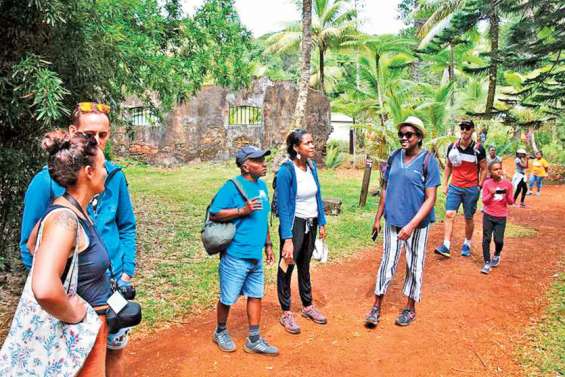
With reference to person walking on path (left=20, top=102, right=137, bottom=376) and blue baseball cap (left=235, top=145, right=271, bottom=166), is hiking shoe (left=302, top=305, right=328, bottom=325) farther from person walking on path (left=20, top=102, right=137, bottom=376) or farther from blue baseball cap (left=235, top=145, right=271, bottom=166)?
person walking on path (left=20, top=102, right=137, bottom=376)

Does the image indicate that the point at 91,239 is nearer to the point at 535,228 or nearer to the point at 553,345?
the point at 553,345

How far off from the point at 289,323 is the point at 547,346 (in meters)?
2.26

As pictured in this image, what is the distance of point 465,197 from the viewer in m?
6.50

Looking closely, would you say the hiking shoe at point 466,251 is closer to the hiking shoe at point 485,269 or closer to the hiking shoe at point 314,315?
the hiking shoe at point 485,269

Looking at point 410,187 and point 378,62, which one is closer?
point 410,187

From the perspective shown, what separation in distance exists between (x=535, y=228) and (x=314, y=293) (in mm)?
6511

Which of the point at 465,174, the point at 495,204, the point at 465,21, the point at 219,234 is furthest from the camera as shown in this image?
the point at 465,21

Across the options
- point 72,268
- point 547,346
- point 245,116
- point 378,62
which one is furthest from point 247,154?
point 245,116

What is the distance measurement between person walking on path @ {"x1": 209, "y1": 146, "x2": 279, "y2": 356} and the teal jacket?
3.24 feet

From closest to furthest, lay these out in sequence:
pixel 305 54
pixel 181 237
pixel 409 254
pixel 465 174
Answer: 1. pixel 409 254
2. pixel 465 174
3. pixel 181 237
4. pixel 305 54

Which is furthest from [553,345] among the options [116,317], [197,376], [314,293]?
[116,317]

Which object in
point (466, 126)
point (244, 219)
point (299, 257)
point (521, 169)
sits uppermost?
point (466, 126)

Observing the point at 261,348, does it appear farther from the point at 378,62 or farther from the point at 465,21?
the point at 378,62

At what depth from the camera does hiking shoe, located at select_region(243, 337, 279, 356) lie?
3.66 metres
